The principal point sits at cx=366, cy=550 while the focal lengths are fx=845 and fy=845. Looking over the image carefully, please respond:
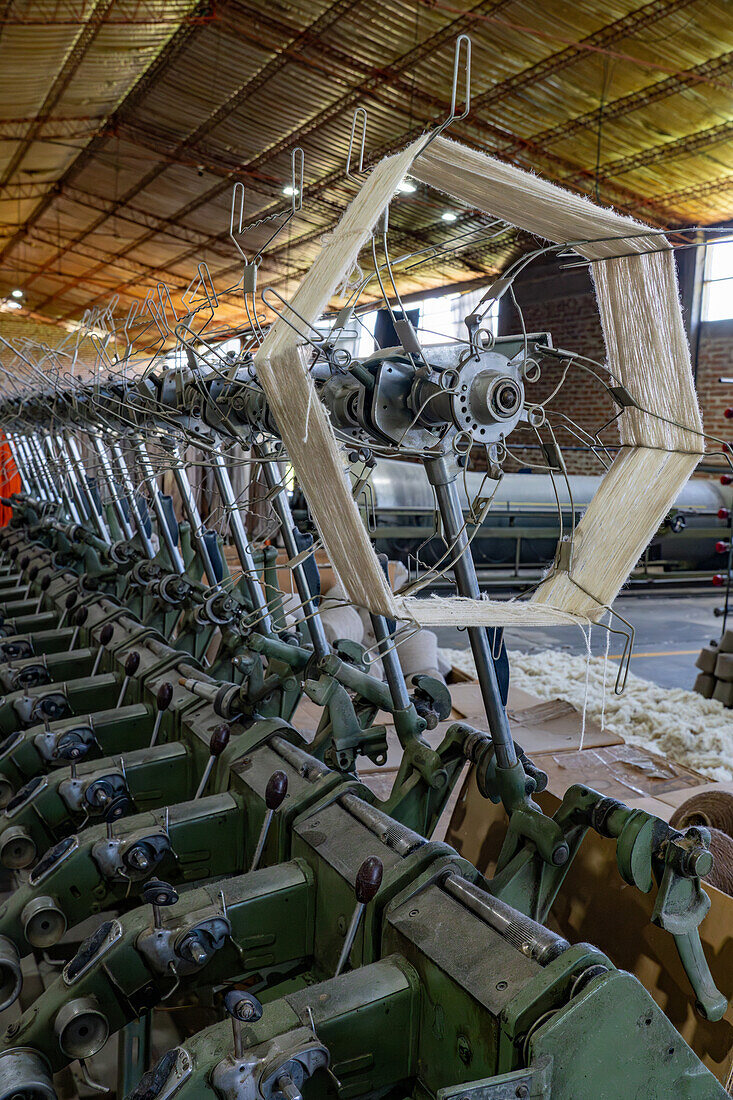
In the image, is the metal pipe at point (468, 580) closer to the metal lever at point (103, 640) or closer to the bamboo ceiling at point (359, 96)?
the metal lever at point (103, 640)

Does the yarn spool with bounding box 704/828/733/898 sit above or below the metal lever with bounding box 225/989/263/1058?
below

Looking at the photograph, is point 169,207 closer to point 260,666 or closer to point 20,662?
point 20,662

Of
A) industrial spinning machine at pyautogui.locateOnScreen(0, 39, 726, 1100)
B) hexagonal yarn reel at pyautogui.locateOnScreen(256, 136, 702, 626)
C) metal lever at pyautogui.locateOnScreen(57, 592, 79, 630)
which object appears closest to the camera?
hexagonal yarn reel at pyautogui.locateOnScreen(256, 136, 702, 626)

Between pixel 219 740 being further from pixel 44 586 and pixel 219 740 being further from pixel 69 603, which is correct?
pixel 44 586

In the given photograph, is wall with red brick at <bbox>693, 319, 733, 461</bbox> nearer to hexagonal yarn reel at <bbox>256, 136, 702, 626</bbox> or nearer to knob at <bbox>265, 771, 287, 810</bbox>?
knob at <bbox>265, 771, 287, 810</bbox>

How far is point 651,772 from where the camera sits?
385 cm

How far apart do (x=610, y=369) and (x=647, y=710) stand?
13.7ft

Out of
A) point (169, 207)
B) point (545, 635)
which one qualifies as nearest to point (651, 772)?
point (545, 635)

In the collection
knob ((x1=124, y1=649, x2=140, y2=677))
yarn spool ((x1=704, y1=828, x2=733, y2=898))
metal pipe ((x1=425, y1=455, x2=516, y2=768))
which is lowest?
yarn spool ((x1=704, y1=828, x2=733, y2=898))

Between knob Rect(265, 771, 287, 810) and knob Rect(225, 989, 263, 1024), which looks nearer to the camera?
knob Rect(225, 989, 263, 1024)

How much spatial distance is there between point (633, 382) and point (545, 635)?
634cm

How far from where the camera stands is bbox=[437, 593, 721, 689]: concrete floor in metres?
6.58

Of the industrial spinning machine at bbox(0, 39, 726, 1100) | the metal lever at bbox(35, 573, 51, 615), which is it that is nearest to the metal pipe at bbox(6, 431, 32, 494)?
the metal lever at bbox(35, 573, 51, 615)

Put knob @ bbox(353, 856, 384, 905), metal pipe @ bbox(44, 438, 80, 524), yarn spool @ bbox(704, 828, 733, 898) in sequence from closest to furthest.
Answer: knob @ bbox(353, 856, 384, 905)
yarn spool @ bbox(704, 828, 733, 898)
metal pipe @ bbox(44, 438, 80, 524)
